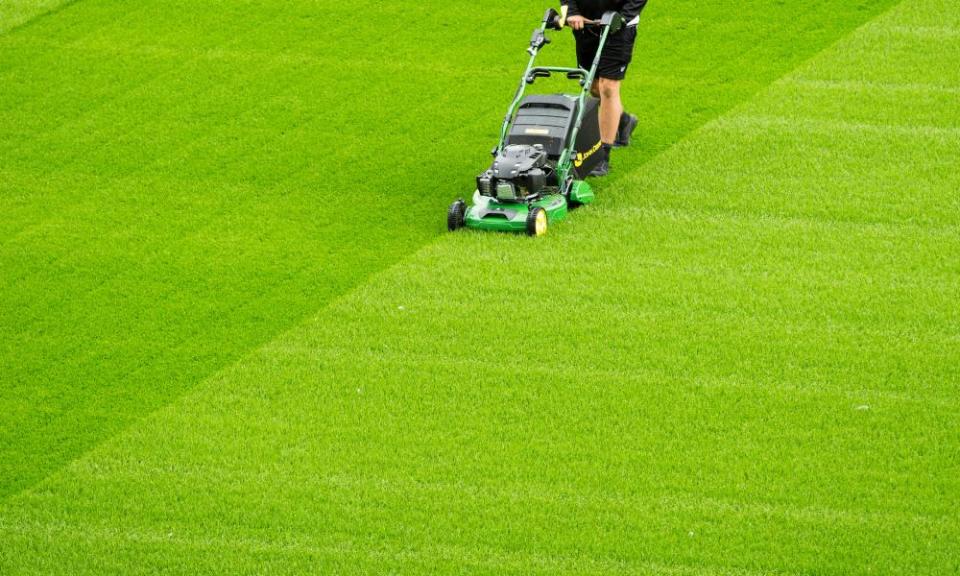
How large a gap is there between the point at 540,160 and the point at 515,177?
0.24 m

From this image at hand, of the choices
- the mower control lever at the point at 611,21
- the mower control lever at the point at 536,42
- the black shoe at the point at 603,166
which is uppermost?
the mower control lever at the point at 611,21

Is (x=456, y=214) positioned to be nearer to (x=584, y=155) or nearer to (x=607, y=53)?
(x=584, y=155)

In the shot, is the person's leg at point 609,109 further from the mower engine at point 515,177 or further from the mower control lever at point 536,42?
the mower engine at point 515,177

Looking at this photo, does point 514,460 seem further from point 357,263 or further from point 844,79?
point 844,79

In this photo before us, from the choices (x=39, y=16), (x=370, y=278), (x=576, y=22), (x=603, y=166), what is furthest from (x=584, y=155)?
(x=39, y=16)

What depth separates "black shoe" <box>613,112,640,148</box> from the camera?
9.99 meters

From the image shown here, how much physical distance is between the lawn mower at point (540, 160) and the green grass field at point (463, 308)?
0.53 ft

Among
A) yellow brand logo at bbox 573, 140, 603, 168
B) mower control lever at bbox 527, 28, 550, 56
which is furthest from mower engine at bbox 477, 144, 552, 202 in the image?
mower control lever at bbox 527, 28, 550, 56

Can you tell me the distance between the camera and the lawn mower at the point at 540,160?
344 inches

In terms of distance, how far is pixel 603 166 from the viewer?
9.63 metres

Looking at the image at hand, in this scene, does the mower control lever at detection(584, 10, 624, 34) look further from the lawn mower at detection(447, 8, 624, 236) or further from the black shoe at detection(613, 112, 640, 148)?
the black shoe at detection(613, 112, 640, 148)

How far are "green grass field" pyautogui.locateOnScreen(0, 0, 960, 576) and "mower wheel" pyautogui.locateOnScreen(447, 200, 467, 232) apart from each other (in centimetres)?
16

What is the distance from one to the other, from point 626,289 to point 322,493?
2.41 metres

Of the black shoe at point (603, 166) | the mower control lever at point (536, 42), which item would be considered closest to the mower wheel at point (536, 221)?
the black shoe at point (603, 166)
